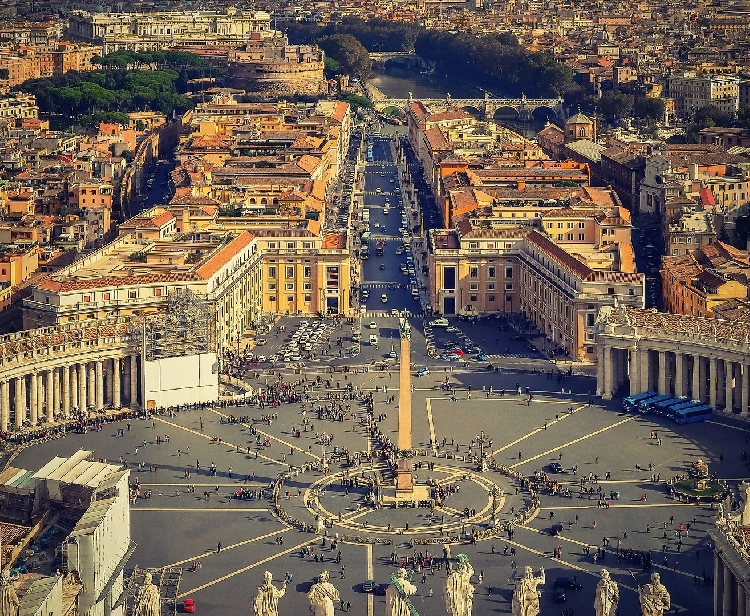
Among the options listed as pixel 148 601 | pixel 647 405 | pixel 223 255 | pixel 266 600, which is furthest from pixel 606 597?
pixel 223 255

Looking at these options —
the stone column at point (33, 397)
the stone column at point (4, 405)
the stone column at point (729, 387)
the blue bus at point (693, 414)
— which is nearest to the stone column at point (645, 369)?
the blue bus at point (693, 414)

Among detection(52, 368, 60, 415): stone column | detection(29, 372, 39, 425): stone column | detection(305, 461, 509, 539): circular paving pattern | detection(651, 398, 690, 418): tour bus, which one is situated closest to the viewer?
detection(305, 461, 509, 539): circular paving pattern

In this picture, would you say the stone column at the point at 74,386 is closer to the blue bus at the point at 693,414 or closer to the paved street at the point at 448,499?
the paved street at the point at 448,499

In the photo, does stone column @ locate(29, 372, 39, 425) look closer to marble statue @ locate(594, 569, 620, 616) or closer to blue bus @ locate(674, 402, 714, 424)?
blue bus @ locate(674, 402, 714, 424)

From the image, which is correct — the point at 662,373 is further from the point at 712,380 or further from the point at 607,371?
the point at 607,371

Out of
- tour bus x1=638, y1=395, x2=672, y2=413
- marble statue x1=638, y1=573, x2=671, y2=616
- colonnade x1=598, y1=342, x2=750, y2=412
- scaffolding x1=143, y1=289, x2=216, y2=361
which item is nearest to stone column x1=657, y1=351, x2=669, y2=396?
colonnade x1=598, y1=342, x2=750, y2=412

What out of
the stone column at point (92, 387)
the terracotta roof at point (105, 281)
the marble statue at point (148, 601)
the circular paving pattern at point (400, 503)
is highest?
the terracotta roof at point (105, 281)
